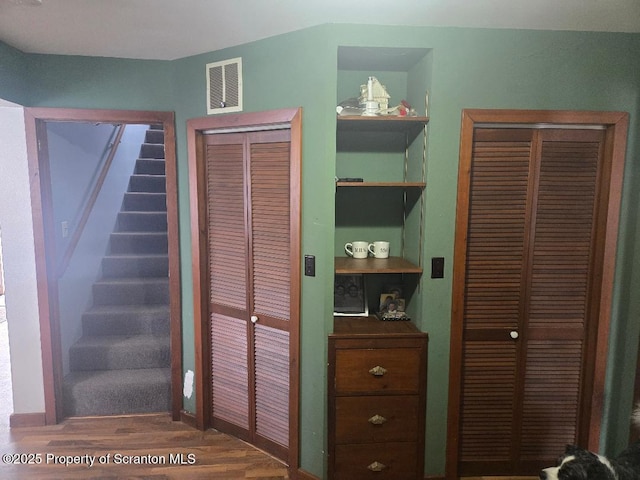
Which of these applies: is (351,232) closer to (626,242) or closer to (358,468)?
(358,468)

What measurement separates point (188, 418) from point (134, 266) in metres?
1.54

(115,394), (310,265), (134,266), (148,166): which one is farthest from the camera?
(148,166)

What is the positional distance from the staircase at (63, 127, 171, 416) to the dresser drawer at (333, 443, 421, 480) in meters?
1.46

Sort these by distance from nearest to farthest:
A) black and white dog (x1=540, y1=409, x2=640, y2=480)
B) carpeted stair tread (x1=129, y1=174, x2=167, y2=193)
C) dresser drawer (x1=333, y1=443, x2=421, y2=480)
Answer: black and white dog (x1=540, y1=409, x2=640, y2=480) → dresser drawer (x1=333, y1=443, x2=421, y2=480) → carpeted stair tread (x1=129, y1=174, x2=167, y2=193)

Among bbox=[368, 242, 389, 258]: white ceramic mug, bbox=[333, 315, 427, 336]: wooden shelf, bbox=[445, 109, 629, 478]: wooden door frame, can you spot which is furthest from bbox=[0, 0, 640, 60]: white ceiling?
bbox=[333, 315, 427, 336]: wooden shelf

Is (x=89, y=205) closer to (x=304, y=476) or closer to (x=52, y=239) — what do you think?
(x=52, y=239)

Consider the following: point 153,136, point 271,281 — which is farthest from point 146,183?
point 271,281

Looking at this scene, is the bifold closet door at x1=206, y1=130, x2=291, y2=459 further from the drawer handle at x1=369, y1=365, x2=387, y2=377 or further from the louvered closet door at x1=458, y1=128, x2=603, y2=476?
the louvered closet door at x1=458, y1=128, x2=603, y2=476

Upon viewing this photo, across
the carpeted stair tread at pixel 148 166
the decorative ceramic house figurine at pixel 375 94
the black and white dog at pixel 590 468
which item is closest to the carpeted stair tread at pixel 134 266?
the carpeted stair tread at pixel 148 166

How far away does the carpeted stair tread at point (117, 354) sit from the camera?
295 cm

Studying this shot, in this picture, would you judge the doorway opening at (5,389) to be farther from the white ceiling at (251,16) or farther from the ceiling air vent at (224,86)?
the ceiling air vent at (224,86)

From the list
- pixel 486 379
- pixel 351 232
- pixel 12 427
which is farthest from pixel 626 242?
pixel 12 427

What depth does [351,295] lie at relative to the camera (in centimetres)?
231

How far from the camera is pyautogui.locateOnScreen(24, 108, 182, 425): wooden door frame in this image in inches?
97.8
